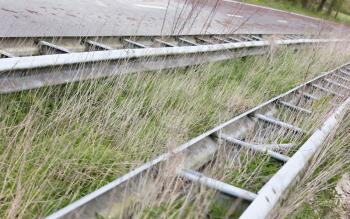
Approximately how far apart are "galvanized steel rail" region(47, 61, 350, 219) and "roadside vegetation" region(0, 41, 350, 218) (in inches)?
6.4

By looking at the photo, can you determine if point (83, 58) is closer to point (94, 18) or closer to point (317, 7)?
point (94, 18)

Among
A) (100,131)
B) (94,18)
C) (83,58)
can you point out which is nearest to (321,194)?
→ (100,131)

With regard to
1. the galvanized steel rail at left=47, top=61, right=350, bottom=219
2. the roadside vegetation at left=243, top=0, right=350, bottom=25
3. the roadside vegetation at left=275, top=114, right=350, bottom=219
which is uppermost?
the galvanized steel rail at left=47, top=61, right=350, bottom=219

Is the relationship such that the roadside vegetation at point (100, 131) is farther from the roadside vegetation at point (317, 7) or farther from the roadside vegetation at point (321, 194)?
the roadside vegetation at point (317, 7)

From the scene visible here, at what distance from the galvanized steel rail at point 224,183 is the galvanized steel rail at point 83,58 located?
4.49ft

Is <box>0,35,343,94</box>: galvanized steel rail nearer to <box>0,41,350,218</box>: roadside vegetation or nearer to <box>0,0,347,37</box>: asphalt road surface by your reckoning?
<box>0,41,350,218</box>: roadside vegetation

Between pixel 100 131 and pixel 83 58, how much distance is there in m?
0.94

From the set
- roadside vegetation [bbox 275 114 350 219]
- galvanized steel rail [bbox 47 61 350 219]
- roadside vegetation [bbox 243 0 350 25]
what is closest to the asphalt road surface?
galvanized steel rail [bbox 47 61 350 219]

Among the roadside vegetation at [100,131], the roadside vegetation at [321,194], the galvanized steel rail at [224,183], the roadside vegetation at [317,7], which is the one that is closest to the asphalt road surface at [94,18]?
the roadside vegetation at [100,131]

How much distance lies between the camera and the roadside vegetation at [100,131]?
349 centimetres

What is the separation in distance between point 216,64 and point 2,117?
15.7 feet

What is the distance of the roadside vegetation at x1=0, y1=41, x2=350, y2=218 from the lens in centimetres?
349

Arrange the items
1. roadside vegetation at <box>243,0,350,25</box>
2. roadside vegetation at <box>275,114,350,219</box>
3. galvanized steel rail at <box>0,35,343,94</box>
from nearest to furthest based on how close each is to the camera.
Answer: roadside vegetation at <box>275,114,350,219</box>, galvanized steel rail at <box>0,35,343,94</box>, roadside vegetation at <box>243,0,350,25</box>

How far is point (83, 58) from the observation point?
5336mm
